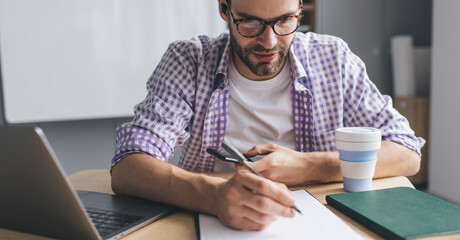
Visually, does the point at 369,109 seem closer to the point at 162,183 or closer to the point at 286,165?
the point at 286,165

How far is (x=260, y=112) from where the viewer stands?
1271 millimetres

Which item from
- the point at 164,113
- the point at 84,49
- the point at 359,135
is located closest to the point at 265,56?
the point at 164,113

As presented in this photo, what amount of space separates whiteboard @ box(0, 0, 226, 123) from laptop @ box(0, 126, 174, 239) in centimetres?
163

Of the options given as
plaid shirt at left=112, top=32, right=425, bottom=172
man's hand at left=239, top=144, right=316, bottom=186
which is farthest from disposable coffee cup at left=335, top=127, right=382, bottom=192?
plaid shirt at left=112, top=32, right=425, bottom=172

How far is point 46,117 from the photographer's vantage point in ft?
7.21

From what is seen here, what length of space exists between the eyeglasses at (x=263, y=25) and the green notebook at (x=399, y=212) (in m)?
0.52

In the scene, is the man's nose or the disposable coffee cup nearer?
the disposable coffee cup

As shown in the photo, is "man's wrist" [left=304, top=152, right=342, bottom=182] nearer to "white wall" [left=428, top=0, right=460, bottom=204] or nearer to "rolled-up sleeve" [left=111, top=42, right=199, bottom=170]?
"rolled-up sleeve" [left=111, top=42, right=199, bottom=170]

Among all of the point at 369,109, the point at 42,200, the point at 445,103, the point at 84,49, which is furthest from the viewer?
the point at 445,103

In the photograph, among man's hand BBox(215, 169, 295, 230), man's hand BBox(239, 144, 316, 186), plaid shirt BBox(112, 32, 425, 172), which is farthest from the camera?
plaid shirt BBox(112, 32, 425, 172)

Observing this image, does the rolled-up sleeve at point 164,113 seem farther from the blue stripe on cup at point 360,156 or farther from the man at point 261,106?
the blue stripe on cup at point 360,156

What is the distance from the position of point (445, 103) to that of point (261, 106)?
197 centimetres

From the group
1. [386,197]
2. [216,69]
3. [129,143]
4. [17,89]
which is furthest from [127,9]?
[386,197]

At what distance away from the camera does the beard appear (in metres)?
1.13
